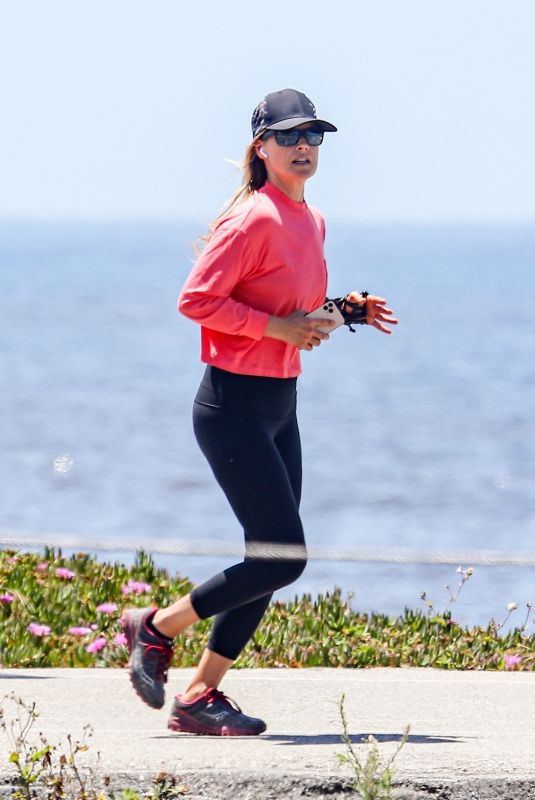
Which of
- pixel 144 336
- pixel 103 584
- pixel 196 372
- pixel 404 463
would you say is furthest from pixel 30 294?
pixel 103 584

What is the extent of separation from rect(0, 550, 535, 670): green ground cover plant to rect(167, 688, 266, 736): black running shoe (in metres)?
1.44

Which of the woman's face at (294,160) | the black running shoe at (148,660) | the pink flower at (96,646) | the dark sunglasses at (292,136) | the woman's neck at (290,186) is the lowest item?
the pink flower at (96,646)

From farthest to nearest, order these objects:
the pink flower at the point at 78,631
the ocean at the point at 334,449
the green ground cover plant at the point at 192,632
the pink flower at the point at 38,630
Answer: the ocean at the point at 334,449, the pink flower at the point at 78,631, the pink flower at the point at 38,630, the green ground cover plant at the point at 192,632

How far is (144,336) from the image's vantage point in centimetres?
6994

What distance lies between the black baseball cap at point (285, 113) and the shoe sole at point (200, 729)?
200 cm

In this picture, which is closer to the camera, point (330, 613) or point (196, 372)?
point (330, 613)

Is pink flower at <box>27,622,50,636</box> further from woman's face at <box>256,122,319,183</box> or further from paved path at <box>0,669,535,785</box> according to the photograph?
woman's face at <box>256,122,319,183</box>

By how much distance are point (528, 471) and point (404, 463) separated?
2440 mm

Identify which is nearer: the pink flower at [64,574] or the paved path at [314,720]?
the paved path at [314,720]

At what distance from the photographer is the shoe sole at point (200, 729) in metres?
6.35

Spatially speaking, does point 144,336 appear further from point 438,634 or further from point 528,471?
point 438,634

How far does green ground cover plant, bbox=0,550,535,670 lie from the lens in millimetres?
7992

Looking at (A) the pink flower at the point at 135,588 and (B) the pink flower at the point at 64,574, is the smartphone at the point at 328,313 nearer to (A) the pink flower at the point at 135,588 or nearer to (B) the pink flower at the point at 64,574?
(A) the pink flower at the point at 135,588

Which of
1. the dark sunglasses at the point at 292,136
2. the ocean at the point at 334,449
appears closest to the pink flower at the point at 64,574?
the ocean at the point at 334,449
